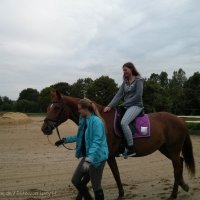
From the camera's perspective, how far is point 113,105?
6969 mm

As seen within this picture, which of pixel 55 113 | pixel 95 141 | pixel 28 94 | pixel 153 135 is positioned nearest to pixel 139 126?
Result: pixel 153 135

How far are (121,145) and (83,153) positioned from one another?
58.1 inches

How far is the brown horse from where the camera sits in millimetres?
6621

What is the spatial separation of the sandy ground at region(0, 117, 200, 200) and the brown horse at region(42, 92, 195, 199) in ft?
1.72

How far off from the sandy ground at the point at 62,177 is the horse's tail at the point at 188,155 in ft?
1.36

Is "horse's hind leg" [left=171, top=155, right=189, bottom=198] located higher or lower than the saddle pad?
lower

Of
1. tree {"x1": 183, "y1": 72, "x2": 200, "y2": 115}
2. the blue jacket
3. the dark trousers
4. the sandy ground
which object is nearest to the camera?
the blue jacket

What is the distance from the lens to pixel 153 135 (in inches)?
283

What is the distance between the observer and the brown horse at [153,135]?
662 cm

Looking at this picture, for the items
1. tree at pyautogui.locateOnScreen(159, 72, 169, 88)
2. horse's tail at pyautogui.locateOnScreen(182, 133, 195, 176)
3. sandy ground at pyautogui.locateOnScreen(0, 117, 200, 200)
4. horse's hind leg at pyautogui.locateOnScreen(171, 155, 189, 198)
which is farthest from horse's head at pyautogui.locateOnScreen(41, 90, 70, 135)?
tree at pyautogui.locateOnScreen(159, 72, 169, 88)

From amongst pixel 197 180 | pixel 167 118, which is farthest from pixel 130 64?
pixel 197 180

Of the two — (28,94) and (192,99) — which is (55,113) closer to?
(192,99)

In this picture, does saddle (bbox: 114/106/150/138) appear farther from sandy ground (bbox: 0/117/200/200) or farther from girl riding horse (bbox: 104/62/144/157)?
sandy ground (bbox: 0/117/200/200)

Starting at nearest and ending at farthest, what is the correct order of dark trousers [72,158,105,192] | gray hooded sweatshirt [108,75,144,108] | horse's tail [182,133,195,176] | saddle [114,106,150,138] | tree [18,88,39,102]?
1. dark trousers [72,158,105,192]
2. saddle [114,106,150,138]
3. gray hooded sweatshirt [108,75,144,108]
4. horse's tail [182,133,195,176]
5. tree [18,88,39,102]
